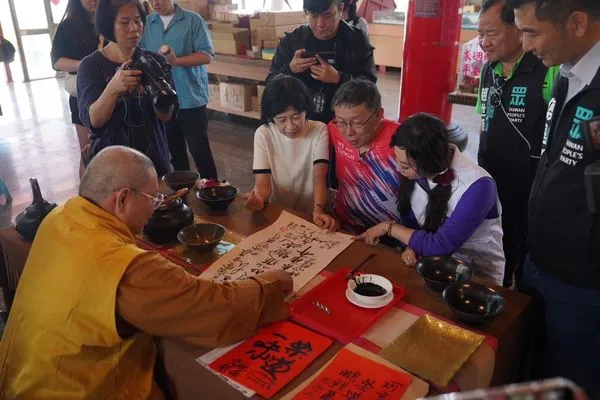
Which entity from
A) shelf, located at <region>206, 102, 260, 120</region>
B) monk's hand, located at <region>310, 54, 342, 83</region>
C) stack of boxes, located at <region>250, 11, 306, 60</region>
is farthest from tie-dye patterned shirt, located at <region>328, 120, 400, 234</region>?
shelf, located at <region>206, 102, 260, 120</region>

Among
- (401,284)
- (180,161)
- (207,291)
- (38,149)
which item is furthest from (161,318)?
(38,149)

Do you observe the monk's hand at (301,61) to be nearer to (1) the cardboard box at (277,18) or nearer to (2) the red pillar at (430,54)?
(2) the red pillar at (430,54)

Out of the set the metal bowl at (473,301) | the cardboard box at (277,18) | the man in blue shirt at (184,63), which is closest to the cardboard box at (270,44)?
the cardboard box at (277,18)

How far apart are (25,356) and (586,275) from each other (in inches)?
58.7

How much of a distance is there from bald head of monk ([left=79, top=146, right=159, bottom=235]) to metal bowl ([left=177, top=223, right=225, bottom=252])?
1.25 feet

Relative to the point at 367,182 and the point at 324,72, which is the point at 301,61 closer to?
Answer: the point at 324,72

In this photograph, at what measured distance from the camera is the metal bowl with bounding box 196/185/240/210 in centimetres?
204

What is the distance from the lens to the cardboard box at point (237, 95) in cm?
554

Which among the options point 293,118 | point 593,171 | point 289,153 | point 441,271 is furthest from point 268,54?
point 593,171

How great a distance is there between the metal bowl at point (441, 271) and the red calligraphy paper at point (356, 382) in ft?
1.17

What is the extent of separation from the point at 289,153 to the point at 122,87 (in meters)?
0.75

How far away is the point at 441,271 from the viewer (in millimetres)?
1512

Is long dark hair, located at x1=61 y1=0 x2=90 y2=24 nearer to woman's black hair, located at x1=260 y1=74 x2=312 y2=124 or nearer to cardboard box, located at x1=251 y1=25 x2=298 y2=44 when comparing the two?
woman's black hair, located at x1=260 y1=74 x2=312 y2=124

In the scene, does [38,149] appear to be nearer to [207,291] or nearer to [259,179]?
[259,179]
